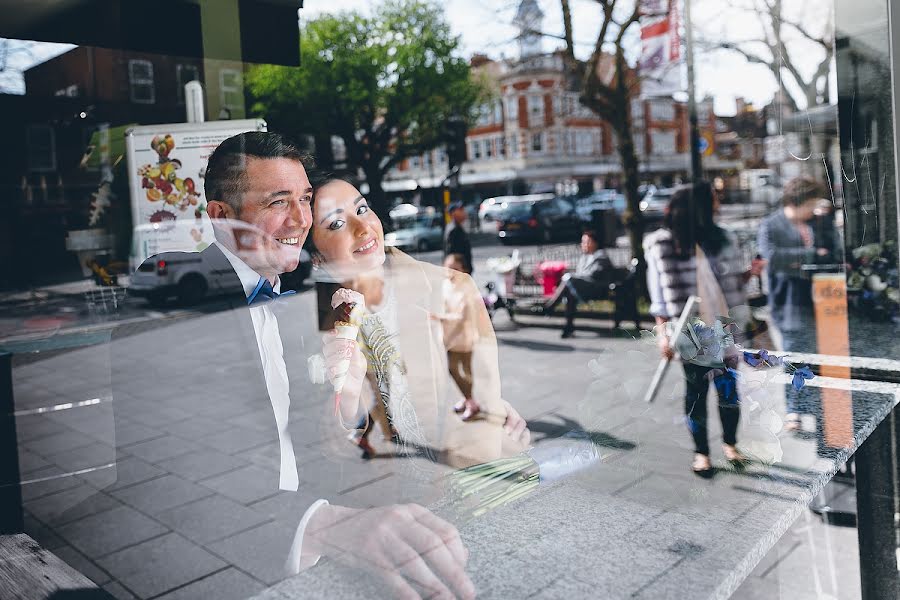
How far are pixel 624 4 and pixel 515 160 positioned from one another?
8.49 ft

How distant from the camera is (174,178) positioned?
193 centimetres

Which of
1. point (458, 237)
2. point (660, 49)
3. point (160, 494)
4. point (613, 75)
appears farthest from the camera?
point (660, 49)

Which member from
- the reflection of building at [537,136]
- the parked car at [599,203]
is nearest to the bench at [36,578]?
the reflection of building at [537,136]

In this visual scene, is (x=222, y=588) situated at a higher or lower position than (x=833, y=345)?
lower

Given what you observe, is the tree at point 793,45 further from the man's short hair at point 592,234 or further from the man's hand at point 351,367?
the man's hand at point 351,367

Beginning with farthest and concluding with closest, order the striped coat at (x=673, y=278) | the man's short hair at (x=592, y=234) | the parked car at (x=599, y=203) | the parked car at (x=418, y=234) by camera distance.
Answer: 1. the man's short hair at (x=592, y=234)
2. the parked car at (x=599, y=203)
3. the striped coat at (x=673, y=278)
4. the parked car at (x=418, y=234)

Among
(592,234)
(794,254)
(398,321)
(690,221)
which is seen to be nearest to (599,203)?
(592,234)

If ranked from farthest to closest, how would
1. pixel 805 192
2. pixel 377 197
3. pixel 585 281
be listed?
pixel 585 281, pixel 805 192, pixel 377 197

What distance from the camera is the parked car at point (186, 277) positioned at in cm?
190

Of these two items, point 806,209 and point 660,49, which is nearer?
point 806,209

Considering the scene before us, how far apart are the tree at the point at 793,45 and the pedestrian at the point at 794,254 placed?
0.67 metres

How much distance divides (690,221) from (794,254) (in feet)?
3.26

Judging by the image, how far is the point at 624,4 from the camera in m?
6.24

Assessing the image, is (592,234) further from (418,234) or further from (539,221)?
(418,234)
